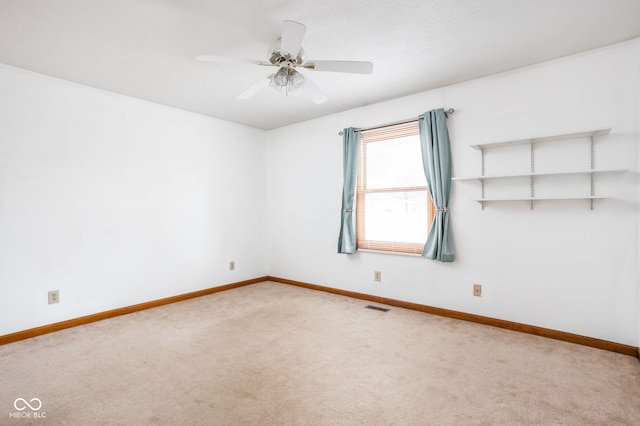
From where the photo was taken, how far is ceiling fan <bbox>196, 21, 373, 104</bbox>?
1898 millimetres

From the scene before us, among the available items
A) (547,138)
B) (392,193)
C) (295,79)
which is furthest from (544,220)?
(295,79)

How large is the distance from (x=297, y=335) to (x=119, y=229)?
231 centimetres

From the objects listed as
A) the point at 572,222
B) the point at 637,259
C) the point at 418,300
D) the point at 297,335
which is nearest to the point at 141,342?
the point at 297,335

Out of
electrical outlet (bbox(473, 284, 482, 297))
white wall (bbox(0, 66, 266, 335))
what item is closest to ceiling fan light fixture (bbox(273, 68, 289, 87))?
white wall (bbox(0, 66, 266, 335))

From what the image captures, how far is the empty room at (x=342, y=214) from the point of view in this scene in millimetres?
1995

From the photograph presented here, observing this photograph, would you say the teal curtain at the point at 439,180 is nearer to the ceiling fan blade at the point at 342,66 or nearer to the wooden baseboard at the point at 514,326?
the wooden baseboard at the point at 514,326

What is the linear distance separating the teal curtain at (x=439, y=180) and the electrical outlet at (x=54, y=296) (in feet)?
12.2

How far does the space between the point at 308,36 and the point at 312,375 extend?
245cm

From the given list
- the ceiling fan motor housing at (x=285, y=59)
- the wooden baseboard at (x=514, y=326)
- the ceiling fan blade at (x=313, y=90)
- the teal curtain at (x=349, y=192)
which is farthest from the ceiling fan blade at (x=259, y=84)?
the wooden baseboard at (x=514, y=326)

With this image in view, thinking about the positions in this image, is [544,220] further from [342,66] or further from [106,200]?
[106,200]

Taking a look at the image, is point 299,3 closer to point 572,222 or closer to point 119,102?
point 119,102

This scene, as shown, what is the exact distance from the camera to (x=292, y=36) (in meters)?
1.91

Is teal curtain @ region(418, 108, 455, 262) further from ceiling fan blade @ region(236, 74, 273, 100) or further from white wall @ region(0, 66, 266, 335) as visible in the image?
white wall @ region(0, 66, 266, 335)

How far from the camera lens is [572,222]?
270 cm
